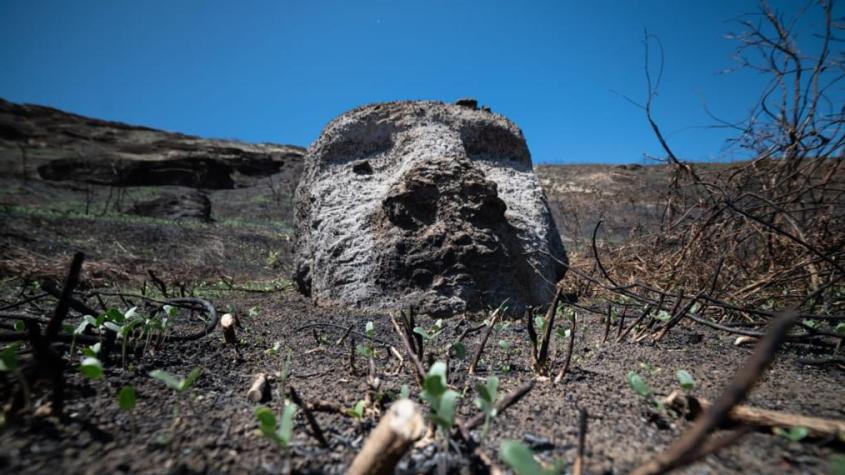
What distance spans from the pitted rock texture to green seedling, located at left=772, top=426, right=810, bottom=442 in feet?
4.48

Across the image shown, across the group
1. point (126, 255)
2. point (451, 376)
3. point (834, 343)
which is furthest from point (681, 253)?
point (126, 255)

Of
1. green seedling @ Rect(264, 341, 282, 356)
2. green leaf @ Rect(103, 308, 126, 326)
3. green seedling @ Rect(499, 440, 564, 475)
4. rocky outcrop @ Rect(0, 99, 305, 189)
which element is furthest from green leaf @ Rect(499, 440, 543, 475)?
rocky outcrop @ Rect(0, 99, 305, 189)

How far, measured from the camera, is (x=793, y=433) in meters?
0.75

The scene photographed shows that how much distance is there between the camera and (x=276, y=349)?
63.2 inches

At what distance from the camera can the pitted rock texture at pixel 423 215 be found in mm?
2561

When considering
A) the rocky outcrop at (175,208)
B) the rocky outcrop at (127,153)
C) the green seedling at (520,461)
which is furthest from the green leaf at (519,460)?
the rocky outcrop at (127,153)

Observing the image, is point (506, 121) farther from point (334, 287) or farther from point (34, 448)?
point (34, 448)

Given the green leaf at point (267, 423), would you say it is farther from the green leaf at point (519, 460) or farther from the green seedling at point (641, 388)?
the green seedling at point (641, 388)

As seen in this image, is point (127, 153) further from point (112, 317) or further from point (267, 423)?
point (267, 423)

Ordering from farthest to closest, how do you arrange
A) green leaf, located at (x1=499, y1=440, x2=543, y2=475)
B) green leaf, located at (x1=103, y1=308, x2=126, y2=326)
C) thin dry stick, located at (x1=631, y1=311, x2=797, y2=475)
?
green leaf, located at (x1=103, y1=308, x2=126, y2=326), green leaf, located at (x1=499, y1=440, x2=543, y2=475), thin dry stick, located at (x1=631, y1=311, x2=797, y2=475)

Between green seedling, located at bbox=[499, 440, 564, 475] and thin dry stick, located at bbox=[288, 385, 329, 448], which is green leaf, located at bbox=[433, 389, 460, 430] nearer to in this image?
green seedling, located at bbox=[499, 440, 564, 475]

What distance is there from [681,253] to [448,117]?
6.58ft

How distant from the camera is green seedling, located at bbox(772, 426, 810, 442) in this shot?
0.74 meters

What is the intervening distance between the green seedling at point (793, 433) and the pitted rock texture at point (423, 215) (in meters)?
1.36
